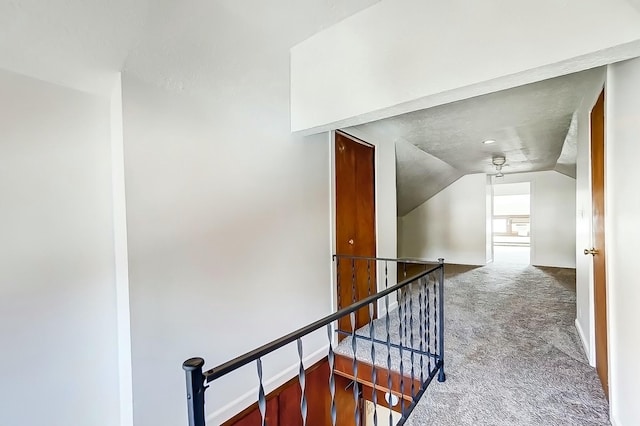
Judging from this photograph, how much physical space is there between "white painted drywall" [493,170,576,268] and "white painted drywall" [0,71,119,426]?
7.40 metres

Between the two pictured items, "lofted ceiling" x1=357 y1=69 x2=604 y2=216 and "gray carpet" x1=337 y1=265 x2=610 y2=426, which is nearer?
"gray carpet" x1=337 y1=265 x2=610 y2=426

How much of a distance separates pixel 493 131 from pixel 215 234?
3.17 m

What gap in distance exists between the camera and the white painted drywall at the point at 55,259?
1359 mm

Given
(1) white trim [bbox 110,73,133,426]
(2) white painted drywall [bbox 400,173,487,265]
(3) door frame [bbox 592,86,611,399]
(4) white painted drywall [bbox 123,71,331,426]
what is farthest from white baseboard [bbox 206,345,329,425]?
(2) white painted drywall [bbox 400,173,487,265]

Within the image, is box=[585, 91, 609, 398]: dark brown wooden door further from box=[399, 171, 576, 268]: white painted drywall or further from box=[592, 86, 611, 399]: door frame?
box=[399, 171, 576, 268]: white painted drywall

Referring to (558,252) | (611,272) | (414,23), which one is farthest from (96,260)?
(558,252)

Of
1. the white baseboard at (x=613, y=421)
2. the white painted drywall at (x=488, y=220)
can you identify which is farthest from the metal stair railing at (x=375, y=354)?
the white painted drywall at (x=488, y=220)

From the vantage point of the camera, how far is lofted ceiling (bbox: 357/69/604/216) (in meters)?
2.41

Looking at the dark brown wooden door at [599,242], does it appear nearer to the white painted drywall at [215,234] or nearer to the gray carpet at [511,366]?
the gray carpet at [511,366]

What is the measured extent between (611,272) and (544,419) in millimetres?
927

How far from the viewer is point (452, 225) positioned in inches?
271

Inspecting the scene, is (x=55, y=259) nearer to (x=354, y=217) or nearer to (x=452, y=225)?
(x=354, y=217)

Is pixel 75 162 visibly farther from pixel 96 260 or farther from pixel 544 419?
pixel 544 419

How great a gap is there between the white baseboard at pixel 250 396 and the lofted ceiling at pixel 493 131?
2.45 metres
